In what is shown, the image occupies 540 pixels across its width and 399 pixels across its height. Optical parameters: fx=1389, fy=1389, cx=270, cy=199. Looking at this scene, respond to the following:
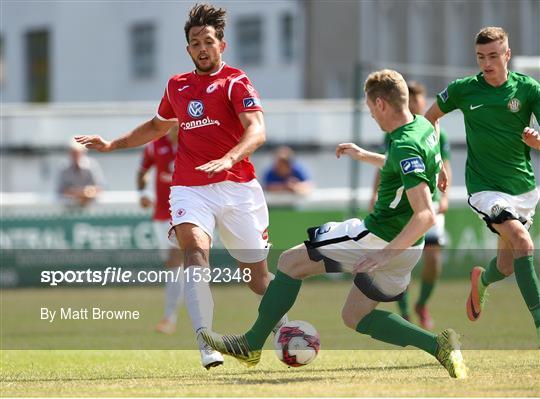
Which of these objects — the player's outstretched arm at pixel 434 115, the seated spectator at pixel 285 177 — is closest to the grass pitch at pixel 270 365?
the player's outstretched arm at pixel 434 115

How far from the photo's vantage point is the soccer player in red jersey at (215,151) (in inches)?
380

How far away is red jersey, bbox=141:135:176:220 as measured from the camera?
14.9m

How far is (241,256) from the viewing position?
988 cm

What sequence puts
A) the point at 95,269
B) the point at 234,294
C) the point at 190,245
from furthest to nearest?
the point at 95,269 → the point at 234,294 → the point at 190,245

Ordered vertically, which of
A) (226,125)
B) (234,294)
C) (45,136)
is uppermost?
(226,125)

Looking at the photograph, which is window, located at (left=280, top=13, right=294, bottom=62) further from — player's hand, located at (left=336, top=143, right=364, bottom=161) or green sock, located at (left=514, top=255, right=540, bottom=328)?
player's hand, located at (left=336, top=143, right=364, bottom=161)

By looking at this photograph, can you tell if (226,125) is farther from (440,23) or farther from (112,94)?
(112,94)

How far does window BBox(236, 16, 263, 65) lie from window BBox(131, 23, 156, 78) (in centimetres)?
286

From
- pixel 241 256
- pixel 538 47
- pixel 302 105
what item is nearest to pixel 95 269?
pixel 302 105

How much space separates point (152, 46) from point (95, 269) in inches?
951

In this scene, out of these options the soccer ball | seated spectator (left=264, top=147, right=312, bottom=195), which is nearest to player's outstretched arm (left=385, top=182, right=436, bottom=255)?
the soccer ball

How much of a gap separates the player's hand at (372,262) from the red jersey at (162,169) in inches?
269

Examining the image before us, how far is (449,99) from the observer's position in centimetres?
1053

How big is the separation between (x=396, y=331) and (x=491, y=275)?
2027 millimetres
